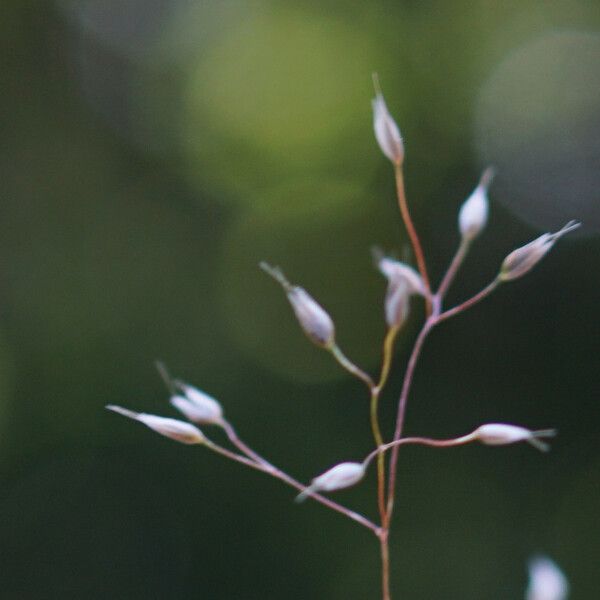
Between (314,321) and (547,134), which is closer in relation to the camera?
(314,321)

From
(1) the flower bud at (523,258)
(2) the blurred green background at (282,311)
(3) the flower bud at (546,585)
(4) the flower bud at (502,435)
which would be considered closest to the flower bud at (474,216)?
(1) the flower bud at (523,258)

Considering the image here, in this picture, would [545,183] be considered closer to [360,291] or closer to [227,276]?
[360,291]

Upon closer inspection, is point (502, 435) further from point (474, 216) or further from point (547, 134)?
point (547, 134)

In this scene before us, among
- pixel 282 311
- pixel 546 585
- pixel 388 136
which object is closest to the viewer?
pixel 546 585

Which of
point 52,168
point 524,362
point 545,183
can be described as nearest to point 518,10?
point 545,183

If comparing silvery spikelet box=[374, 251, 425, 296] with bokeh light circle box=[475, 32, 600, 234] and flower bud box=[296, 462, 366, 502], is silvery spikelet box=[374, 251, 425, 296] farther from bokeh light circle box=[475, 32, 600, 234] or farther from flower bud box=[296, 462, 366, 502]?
bokeh light circle box=[475, 32, 600, 234]

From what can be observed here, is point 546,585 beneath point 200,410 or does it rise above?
beneath

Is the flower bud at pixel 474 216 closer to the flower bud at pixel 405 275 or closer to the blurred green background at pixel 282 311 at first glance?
the flower bud at pixel 405 275

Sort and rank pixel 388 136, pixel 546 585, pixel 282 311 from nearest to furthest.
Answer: pixel 546 585
pixel 388 136
pixel 282 311

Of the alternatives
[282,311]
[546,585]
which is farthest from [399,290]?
[282,311]
